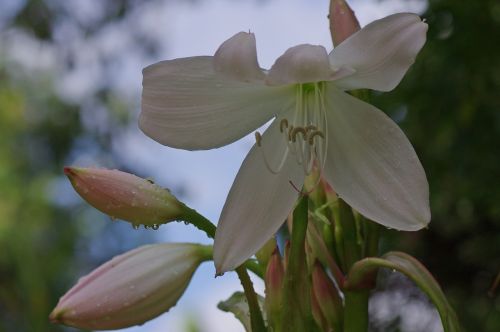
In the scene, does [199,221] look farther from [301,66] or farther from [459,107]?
[459,107]

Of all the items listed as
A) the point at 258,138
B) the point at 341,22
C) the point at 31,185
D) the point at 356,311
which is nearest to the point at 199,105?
the point at 258,138

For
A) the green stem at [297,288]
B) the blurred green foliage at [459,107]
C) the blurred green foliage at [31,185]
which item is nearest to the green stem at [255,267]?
the green stem at [297,288]

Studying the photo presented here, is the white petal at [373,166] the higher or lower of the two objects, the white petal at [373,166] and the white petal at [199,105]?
the lower

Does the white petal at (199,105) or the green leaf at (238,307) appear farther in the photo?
the green leaf at (238,307)

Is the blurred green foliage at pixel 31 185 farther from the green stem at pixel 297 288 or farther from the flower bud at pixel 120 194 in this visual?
the green stem at pixel 297 288

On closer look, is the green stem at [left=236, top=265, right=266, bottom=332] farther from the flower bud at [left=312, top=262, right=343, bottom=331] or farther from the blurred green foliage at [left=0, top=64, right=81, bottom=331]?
the blurred green foliage at [left=0, top=64, right=81, bottom=331]
